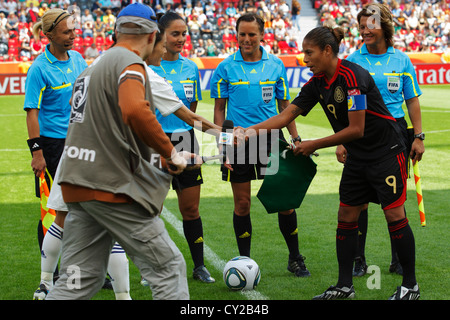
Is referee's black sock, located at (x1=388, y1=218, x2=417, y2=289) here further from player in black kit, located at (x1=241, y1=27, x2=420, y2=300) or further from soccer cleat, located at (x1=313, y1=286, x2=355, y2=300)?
soccer cleat, located at (x1=313, y1=286, x2=355, y2=300)

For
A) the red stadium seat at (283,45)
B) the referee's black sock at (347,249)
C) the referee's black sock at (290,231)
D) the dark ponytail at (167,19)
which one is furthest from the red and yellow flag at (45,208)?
the red stadium seat at (283,45)

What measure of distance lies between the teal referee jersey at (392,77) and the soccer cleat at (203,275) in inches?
88.8

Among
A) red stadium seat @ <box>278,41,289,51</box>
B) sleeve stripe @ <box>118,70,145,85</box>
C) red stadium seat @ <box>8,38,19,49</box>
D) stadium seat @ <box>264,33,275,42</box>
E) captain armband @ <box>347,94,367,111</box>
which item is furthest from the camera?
stadium seat @ <box>264,33,275,42</box>

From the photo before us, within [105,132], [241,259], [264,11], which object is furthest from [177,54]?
[264,11]

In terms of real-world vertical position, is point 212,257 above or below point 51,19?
below

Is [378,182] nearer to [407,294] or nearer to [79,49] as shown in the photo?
[407,294]

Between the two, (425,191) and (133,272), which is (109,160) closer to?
(133,272)

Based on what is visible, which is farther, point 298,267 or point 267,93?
point 267,93

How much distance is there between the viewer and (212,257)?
20.9ft

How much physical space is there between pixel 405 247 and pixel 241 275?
1.36 meters

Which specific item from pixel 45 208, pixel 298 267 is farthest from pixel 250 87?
pixel 45 208

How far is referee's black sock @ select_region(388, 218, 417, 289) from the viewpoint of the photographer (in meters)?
4.75

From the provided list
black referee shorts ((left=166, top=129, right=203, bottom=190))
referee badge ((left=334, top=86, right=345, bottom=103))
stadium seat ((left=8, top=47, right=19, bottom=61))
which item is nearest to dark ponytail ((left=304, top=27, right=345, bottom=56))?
referee badge ((left=334, top=86, right=345, bottom=103))

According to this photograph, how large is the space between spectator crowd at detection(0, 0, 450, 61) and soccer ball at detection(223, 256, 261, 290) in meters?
22.8
